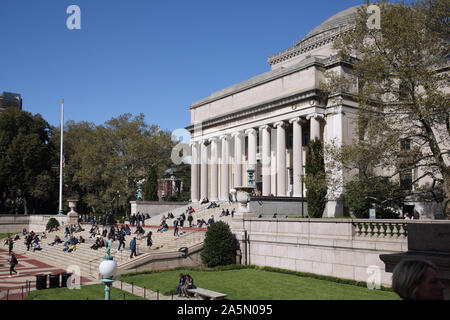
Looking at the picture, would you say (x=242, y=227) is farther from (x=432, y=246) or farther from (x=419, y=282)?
(x=419, y=282)

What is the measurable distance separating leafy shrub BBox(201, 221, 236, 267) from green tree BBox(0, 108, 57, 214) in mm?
49279

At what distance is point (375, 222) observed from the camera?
1944cm

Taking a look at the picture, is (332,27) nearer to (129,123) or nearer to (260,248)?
(129,123)

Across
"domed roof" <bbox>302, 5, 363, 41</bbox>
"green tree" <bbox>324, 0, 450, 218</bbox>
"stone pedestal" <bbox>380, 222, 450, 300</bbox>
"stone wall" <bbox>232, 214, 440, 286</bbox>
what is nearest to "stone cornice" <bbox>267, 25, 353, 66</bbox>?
"domed roof" <bbox>302, 5, 363, 41</bbox>

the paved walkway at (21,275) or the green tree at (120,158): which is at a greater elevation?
the green tree at (120,158)

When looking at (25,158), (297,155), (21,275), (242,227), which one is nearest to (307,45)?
(297,155)

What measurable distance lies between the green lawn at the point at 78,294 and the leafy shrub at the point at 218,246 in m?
7.13

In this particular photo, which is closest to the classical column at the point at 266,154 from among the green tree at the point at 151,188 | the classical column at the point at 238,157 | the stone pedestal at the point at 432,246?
the classical column at the point at 238,157

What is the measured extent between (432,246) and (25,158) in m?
69.8

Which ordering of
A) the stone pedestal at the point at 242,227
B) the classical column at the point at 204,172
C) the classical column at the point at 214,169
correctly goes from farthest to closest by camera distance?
the classical column at the point at 204,172 → the classical column at the point at 214,169 → the stone pedestal at the point at 242,227

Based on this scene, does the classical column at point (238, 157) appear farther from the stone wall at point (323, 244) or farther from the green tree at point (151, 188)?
the stone wall at point (323, 244)

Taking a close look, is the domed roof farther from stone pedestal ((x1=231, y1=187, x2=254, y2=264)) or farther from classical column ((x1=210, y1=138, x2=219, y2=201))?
stone pedestal ((x1=231, y1=187, x2=254, y2=264))

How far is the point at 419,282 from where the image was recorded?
3.49 metres

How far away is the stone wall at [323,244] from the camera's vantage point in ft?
62.0
